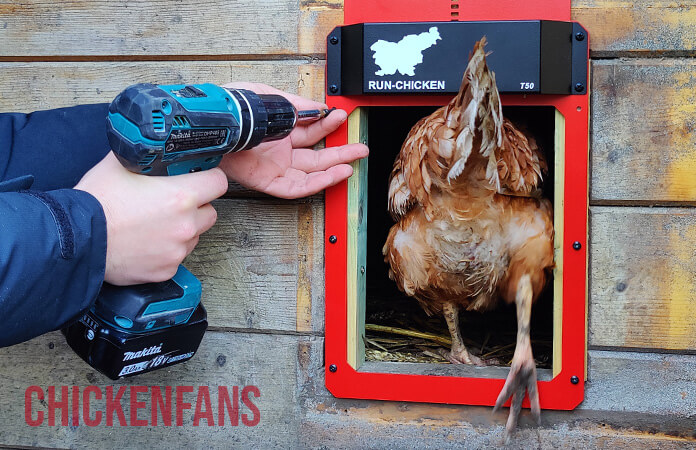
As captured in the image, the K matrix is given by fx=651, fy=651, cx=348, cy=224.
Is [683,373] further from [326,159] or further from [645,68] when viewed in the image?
[326,159]

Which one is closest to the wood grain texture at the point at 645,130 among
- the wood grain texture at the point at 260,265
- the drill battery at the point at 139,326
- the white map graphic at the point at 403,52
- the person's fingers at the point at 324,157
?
the white map graphic at the point at 403,52

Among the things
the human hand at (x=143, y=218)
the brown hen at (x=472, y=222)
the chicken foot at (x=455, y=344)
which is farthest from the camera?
the chicken foot at (x=455, y=344)

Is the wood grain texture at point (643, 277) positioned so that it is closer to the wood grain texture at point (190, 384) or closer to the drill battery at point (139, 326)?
the wood grain texture at point (190, 384)

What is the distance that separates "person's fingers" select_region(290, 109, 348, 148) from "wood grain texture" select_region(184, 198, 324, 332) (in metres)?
0.13

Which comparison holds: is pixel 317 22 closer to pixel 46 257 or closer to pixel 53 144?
pixel 53 144

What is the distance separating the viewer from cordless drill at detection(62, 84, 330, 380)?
0.99 metres

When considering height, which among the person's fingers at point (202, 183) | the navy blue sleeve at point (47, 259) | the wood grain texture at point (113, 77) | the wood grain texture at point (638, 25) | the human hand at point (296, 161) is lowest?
the navy blue sleeve at point (47, 259)

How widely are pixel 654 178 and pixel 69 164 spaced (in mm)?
1163

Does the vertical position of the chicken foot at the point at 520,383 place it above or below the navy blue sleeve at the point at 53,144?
below

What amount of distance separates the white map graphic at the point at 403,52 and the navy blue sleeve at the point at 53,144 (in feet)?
1.88

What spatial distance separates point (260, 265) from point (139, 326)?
0.39 metres

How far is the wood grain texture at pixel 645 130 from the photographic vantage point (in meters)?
1.28

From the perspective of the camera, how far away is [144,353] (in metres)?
1.15

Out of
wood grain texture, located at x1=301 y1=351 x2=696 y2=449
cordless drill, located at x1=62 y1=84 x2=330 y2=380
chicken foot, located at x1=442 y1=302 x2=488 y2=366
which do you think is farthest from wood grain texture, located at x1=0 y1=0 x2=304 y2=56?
wood grain texture, located at x1=301 y1=351 x2=696 y2=449
